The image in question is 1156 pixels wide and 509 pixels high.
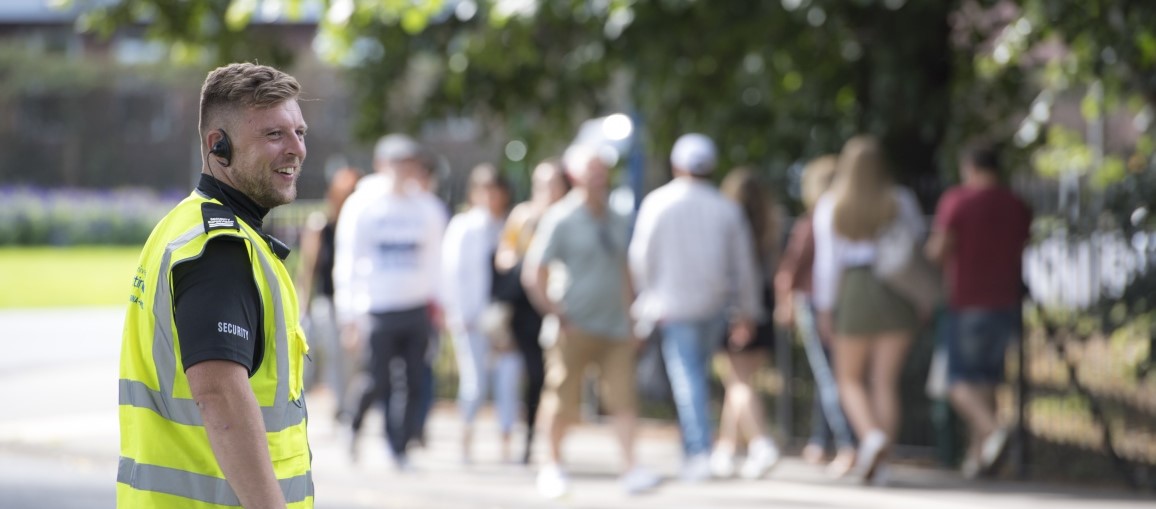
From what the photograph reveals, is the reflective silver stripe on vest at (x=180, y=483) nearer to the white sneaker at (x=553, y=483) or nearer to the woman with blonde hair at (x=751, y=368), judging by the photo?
the white sneaker at (x=553, y=483)

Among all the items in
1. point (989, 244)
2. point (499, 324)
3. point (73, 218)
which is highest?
point (73, 218)

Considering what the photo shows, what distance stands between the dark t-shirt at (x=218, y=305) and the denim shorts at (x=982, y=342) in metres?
7.07

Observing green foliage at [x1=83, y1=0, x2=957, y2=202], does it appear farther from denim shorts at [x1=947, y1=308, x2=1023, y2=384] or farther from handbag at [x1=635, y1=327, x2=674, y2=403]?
denim shorts at [x1=947, y1=308, x2=1023, y2=384]

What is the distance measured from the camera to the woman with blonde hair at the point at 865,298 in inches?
361

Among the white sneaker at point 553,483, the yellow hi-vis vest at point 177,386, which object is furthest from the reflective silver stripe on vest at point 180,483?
the white sneaker at point 553,483

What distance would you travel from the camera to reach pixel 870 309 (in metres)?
9.27

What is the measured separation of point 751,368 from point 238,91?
7.05 metres

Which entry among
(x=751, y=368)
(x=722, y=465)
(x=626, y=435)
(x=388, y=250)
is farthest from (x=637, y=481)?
(x=388, y=250)

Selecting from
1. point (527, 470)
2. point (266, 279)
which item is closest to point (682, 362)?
point (527, 470)

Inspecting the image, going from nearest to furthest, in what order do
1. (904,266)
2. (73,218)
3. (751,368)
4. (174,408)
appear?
(174,408)
(904,266)
(751,368)
(73,218)

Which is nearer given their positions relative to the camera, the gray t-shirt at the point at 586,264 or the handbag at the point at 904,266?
the gray t-shirt at the point at 586,264

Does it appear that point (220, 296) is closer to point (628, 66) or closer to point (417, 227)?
point (417, 227)

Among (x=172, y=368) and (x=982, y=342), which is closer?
(x=172, y=368)

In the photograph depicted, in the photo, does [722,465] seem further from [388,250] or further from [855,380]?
[388,250]
